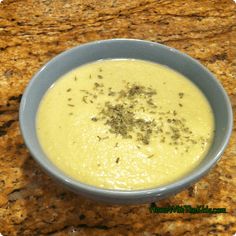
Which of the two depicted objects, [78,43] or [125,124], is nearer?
[125,124]

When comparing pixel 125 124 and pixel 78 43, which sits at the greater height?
pixel 78 43

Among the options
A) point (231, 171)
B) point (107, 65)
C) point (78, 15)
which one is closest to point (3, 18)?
point (78, 15)

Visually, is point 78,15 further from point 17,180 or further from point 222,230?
point 222,230
